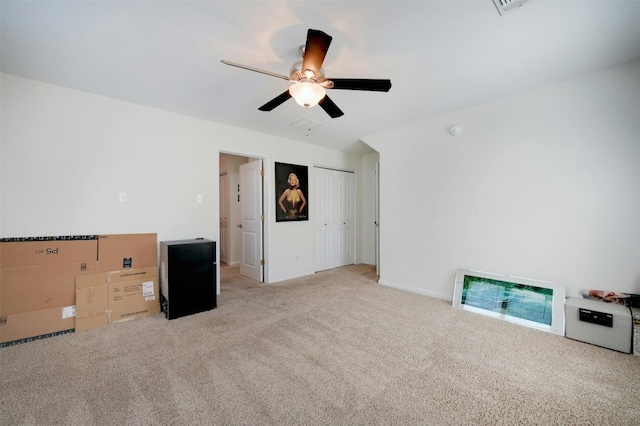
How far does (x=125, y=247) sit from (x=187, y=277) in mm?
809

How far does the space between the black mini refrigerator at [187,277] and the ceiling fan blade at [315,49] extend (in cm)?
238

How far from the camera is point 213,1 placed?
60.7 inches

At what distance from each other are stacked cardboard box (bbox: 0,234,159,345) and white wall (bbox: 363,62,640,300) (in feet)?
13.2

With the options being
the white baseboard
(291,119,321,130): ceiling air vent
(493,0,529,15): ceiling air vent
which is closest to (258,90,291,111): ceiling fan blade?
(291,119,321,130): ceiling air vent

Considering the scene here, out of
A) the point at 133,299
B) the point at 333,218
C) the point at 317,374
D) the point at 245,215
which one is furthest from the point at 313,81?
the point at 333,218

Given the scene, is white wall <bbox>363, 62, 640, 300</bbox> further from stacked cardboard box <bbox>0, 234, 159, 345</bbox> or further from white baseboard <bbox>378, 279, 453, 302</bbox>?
stacked cardboard box <bbox>0, 234, 159, 345</bbox>

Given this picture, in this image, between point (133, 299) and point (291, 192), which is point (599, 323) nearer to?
point (291, 192)

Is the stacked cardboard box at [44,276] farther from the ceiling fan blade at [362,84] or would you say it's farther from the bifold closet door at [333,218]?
the bifold closet door at [333,218]

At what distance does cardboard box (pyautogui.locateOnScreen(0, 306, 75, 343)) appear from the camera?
2230 millimetres

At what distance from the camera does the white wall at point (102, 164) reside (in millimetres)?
2393

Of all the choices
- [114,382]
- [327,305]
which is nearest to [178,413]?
[114,382]

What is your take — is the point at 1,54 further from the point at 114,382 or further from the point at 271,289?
the point at 271,289

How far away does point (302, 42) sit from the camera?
191 centimetres

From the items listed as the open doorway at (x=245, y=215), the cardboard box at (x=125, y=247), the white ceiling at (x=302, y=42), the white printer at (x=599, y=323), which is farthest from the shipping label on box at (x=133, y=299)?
the white printer at (x=599, y=323)
